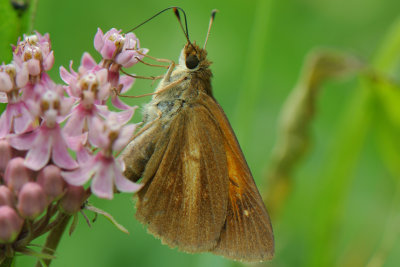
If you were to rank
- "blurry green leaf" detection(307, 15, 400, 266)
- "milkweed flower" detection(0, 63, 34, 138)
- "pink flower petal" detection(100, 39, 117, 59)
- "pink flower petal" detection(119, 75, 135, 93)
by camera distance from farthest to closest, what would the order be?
"blurry green leaf" detection(307, 15, 400, 266), "pink flower petal" detection(119, 75, 135, 93), "pink flower petal" detection(100, 39, 117, 59), "milkweed flower" detection(0, 63, 34, 138)

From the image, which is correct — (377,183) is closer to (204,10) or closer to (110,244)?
(204,10)

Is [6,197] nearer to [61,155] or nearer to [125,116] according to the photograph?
[61,155]

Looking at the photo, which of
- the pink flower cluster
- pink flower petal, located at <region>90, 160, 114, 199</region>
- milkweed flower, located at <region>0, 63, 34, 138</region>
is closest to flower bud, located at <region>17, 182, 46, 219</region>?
the pink flower cluster

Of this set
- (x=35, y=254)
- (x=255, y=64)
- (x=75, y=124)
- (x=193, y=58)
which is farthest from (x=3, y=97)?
(x=255, y=64)

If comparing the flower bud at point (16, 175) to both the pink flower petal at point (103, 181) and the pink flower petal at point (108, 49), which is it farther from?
the pink flower petal at point (108, 49)

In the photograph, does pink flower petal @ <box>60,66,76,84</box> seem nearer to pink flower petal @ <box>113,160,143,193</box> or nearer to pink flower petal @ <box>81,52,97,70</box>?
pink flower petal @ <box>81,52,97,70</box>

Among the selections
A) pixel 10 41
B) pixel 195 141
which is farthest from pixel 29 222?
pixel 195 141
